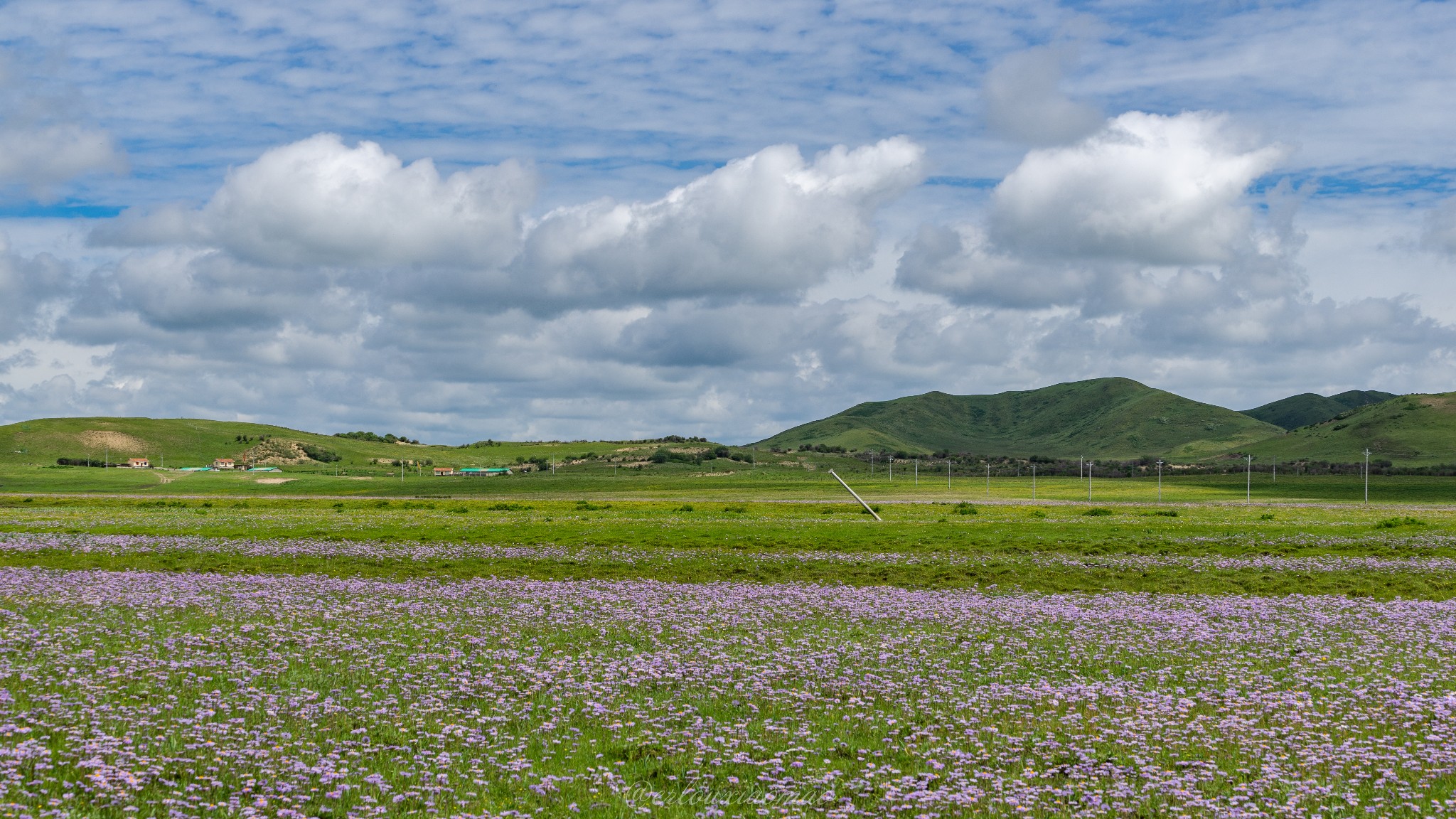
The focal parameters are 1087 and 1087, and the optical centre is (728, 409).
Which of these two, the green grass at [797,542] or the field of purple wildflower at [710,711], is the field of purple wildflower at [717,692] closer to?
the field of purple wildflower at [710,711]

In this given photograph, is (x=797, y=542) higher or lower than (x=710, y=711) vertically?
lower

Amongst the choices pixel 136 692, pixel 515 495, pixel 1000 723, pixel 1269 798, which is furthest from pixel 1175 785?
pixel 515 495

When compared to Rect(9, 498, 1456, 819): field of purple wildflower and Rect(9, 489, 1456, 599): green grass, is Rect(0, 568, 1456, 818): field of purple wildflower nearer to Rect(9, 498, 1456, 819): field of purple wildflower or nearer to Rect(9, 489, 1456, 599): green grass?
Rect(9, 498, 1456, 819): field of purple wildflower

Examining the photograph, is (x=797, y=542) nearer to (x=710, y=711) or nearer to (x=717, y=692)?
(x=717, y=692)

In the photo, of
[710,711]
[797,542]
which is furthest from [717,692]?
[797,542]

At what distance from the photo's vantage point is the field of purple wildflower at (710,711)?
12.1 metres

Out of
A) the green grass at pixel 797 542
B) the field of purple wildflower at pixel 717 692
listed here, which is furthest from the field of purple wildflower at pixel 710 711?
the green grass at pixel 797 542

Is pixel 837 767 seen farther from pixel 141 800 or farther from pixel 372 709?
pixel 141 800

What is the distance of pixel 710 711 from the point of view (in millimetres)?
16344

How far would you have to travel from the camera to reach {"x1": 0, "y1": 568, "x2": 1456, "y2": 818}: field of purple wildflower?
1209 cm

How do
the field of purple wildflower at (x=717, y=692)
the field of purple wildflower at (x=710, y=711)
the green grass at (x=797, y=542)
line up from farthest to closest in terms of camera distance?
the green grass at (x=797, y=542) < the field of purple wildflower at (x=717, y=692) < the field of purple wildflower at (x=710, y=711)

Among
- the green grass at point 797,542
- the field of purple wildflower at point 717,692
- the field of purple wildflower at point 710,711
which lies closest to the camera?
the field of purple wildflower at point 710,711

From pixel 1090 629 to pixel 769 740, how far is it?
12938 mm

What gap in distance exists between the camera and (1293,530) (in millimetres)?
66312
